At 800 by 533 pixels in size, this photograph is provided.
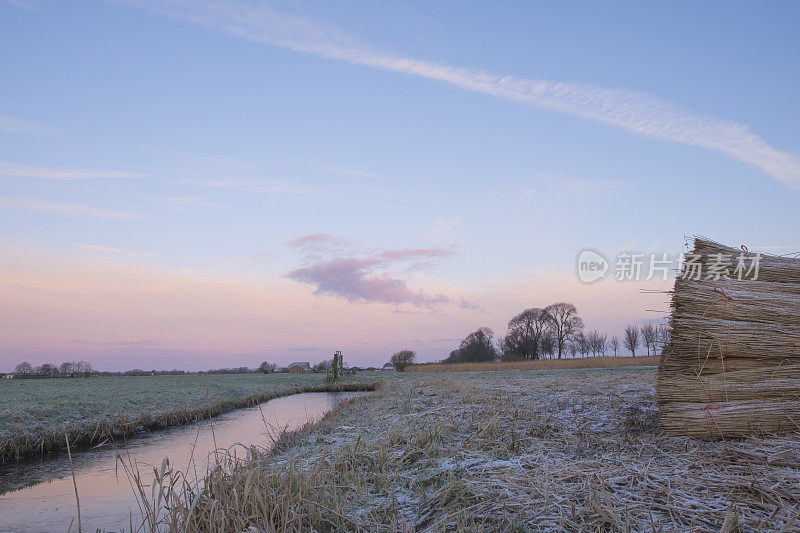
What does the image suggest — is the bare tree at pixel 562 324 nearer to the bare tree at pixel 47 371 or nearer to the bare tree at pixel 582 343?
the bare tree at pixel 582 343

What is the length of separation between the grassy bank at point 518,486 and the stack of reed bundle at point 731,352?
0.35 metres

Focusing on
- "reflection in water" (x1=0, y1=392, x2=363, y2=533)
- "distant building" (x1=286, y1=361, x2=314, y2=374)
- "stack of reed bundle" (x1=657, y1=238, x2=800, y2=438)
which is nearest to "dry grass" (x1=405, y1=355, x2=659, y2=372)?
"reflection in water" (x1=0, y1=392, x2=363, y2=533)

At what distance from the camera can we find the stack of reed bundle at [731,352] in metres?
5.51

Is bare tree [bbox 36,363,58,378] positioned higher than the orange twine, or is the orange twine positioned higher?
the orange twine

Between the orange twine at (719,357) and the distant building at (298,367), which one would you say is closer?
the orange twine at (719,357)

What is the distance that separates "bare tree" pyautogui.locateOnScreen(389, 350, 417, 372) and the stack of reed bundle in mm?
62291

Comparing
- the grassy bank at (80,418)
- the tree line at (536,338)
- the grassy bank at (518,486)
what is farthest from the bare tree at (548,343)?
the grassy bank at (518,486)

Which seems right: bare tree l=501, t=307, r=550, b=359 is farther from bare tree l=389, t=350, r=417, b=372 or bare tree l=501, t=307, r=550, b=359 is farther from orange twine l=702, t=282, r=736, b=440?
orange twine l=702, t=282, r=736, b=440

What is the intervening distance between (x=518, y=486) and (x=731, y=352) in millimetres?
3394

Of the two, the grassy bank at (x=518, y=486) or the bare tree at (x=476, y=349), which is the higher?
the grassy bank at (x=518, y=486)

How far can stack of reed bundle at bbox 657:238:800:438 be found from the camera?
18.1 ft

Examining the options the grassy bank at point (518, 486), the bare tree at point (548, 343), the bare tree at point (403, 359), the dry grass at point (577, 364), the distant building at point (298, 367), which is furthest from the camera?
the distant building at point (298, 367)

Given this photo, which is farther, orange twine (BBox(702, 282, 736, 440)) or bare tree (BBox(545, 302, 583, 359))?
bare tree (BBox(545, 302, 583, 359))

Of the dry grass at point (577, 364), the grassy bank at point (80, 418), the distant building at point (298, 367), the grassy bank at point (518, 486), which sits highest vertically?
the grassy bank at point (518, 486)
